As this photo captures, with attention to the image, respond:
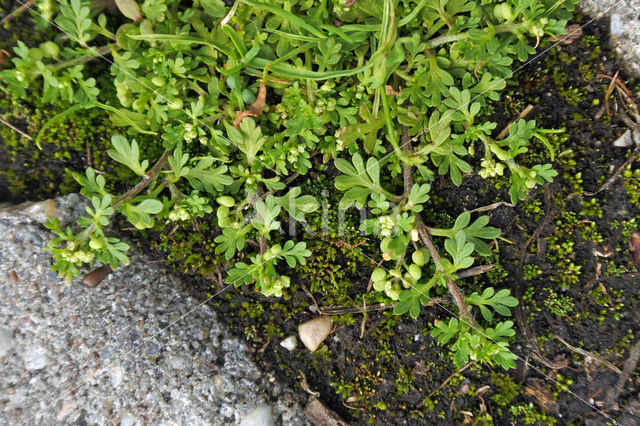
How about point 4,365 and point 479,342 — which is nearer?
point 479,342

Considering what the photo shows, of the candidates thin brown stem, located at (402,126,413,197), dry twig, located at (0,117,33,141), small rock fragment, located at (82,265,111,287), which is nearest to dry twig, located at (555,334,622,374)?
thin brown stem, located at (402,126,413,197)

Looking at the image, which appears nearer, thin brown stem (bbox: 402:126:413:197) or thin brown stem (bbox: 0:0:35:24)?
thin brown stem (bbox: 0:0:35:24)

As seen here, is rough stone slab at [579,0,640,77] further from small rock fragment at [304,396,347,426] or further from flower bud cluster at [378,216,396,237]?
small rock fragment at [304,396,347,426]

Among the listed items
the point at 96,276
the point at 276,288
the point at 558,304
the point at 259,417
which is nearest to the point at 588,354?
the point at 558,304

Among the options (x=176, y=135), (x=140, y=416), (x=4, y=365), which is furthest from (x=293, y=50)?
(x=4, y=365)

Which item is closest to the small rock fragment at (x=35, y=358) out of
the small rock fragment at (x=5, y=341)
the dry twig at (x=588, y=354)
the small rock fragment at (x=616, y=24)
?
the small rock fragment at (x=5, y=341)

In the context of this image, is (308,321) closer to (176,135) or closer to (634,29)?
(176,135)

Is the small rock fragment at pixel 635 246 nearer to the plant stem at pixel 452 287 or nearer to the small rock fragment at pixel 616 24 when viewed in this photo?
the plant stem at pixel 452 287
